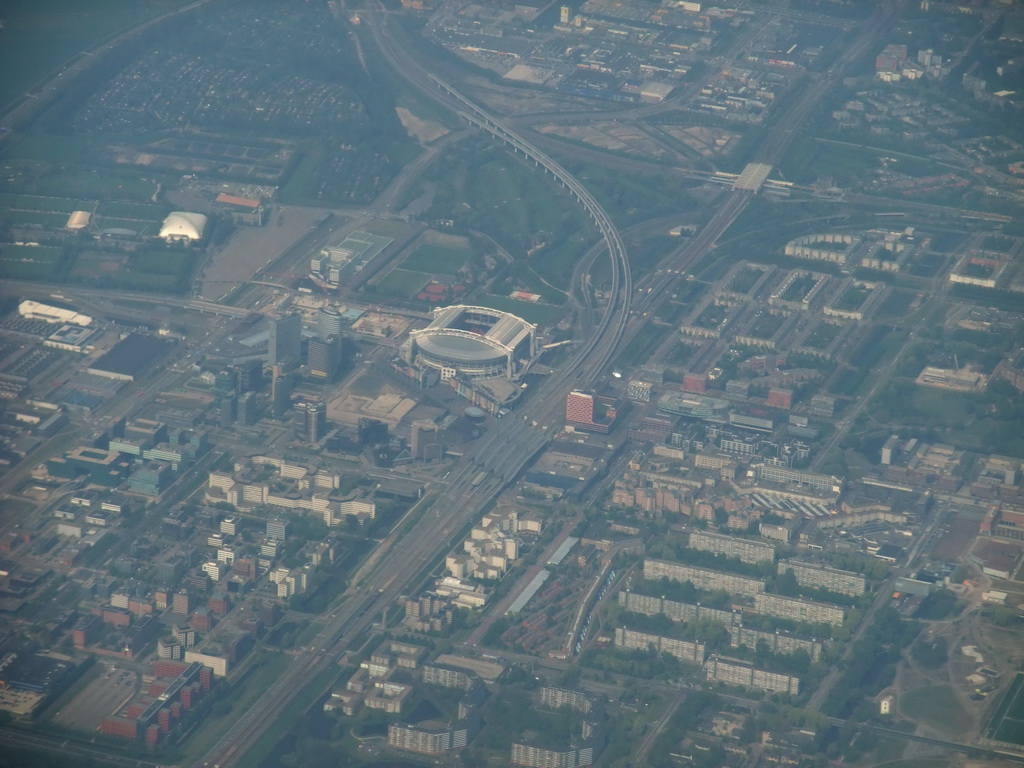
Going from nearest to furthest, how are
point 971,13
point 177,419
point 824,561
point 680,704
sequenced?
1. point 680,704
2. point 824,561
3. point 177,419
4. point 971,13

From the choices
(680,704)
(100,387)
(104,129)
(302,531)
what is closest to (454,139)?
(104,129)

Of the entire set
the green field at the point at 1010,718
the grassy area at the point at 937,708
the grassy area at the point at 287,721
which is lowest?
the grassy area at the point at 287,721

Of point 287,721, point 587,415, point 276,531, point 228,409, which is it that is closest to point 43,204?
point 228,409

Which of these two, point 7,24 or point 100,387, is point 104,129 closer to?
point 7,24

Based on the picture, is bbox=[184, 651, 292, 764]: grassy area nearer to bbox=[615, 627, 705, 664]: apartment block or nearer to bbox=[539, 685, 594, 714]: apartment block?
bbox=[539, 685, 594, 714]: apartment block

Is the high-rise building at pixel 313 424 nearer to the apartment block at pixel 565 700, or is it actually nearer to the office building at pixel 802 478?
the office building at pixel 802 478

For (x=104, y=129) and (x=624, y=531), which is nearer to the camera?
(x=624, y=531)

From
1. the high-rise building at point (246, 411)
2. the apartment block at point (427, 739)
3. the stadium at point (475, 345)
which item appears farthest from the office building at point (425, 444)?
the apartment block at point (427, 739)
